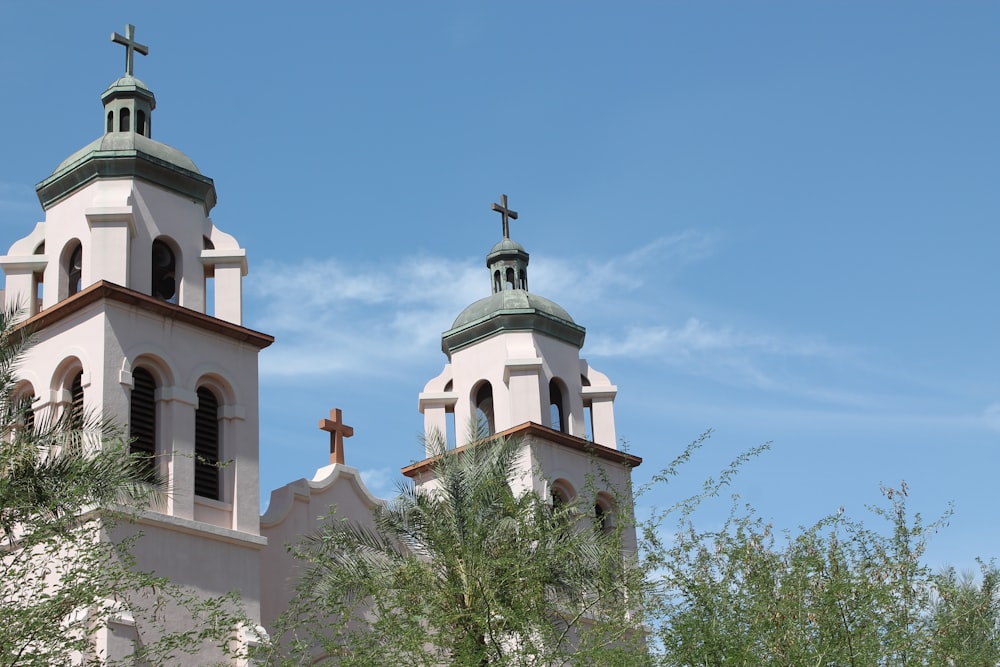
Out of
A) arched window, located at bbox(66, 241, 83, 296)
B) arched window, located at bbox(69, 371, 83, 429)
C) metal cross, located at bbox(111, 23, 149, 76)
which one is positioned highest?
metal cross, located at bbox(111, 23, 149, 76)

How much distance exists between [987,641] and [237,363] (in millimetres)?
11995

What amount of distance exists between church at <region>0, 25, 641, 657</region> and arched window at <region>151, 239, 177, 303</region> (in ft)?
0.08

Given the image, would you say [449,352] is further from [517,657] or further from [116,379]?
[517,657]

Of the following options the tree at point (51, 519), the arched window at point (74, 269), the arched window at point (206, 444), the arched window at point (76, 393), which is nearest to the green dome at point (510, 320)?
the arched window at point (206, 444)

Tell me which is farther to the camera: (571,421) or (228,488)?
(571,421)

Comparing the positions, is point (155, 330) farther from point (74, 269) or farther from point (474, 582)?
point (474, 582)

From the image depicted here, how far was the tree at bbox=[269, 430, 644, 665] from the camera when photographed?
17.6m

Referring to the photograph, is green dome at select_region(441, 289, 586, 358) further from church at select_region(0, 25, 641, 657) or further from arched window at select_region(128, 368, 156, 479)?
arched window at select_region(128, 368, 156, 479)

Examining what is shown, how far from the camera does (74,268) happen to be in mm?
23531

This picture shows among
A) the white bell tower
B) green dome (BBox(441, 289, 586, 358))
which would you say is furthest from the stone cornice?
green dome (BBox(441, 289, 586, 358))

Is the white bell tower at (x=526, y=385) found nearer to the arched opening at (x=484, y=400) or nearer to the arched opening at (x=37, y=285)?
the arched opening at (x=484, y=400)

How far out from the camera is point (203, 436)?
2270cm

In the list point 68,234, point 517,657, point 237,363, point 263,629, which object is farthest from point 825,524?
point 68,234

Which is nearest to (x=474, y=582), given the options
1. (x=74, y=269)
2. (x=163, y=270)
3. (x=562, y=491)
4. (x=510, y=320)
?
(x=163, y=270)
